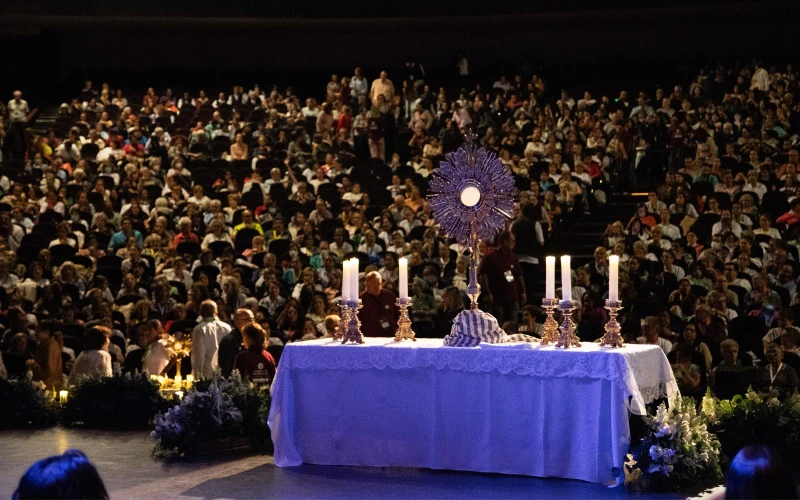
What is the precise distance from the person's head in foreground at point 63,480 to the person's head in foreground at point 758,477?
4.77 feet

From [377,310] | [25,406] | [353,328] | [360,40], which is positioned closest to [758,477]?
[353,328]

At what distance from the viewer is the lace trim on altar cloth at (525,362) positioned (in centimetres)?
807

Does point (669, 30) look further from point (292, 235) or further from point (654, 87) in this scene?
point (292, 235)

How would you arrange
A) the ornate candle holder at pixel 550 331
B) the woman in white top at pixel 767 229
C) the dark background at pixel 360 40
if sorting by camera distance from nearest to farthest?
the ornate candle holder at pixel 550 331, the woman in white top at pixel 767 229, the dark background at pixel 360 40

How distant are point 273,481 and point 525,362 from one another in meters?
1.99

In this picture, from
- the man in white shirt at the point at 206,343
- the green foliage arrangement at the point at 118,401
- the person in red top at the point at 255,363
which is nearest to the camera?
the person in red top at the point at 255,363

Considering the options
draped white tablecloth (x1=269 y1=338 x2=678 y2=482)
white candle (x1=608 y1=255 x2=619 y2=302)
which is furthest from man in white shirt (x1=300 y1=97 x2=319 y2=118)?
white candle (x1=608 y1=255 x2=619 y2=302)

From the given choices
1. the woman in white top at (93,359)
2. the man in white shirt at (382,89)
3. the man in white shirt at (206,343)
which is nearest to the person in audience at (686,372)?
the man in white shirt at (206,343)

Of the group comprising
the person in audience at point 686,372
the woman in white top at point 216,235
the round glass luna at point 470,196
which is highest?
the round glass luna at point 470,196

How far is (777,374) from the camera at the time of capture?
10664mm

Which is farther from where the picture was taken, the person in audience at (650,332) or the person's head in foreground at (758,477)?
the person in audience at (650,332)

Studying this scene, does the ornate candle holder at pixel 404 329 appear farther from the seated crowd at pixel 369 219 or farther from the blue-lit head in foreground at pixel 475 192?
the seated crowd at pixel 369 219

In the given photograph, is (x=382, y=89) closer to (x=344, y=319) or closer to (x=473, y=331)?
(x=344, y=319)

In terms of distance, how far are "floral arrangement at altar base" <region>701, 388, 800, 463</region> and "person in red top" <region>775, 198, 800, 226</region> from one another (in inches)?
272
